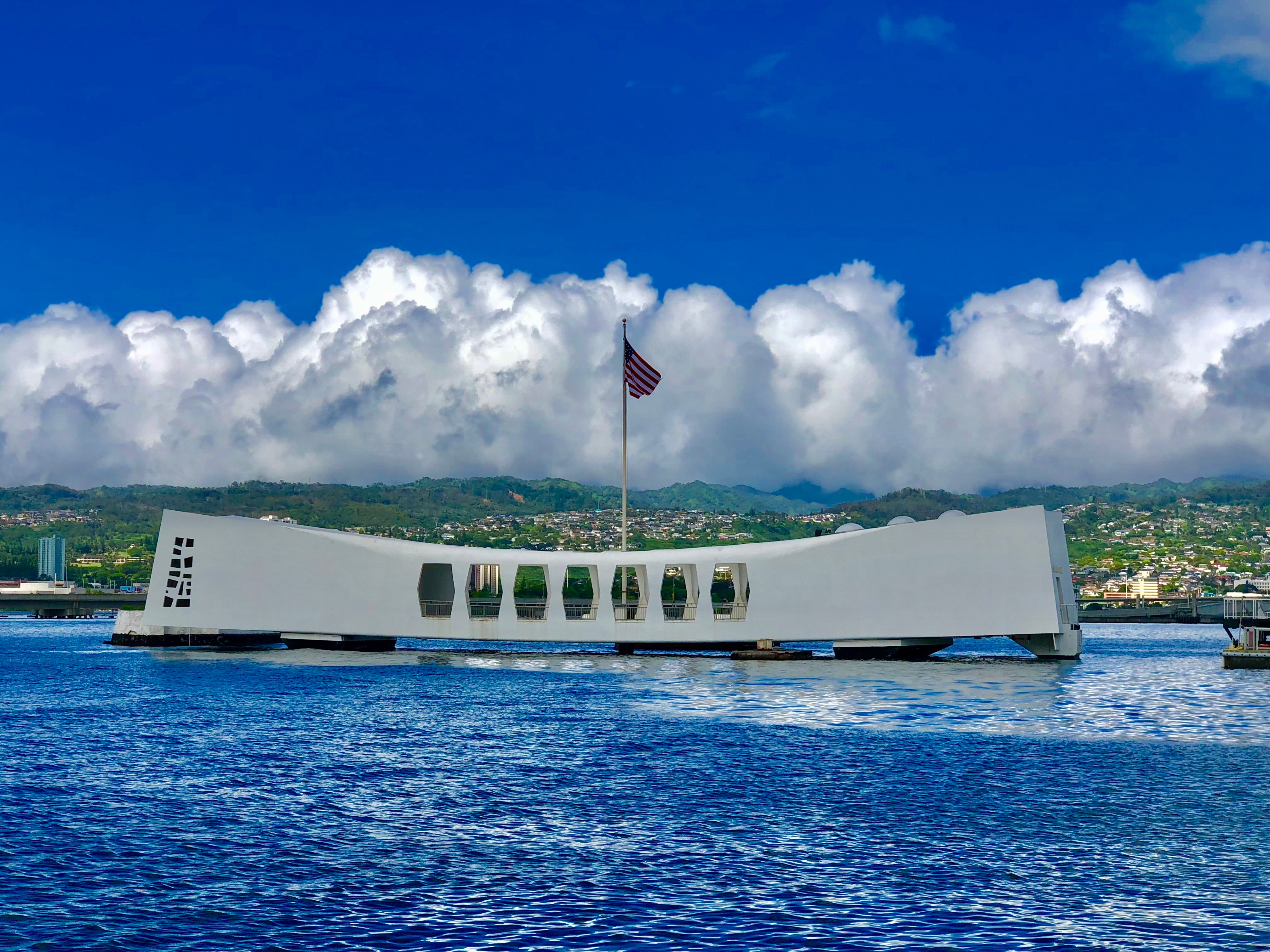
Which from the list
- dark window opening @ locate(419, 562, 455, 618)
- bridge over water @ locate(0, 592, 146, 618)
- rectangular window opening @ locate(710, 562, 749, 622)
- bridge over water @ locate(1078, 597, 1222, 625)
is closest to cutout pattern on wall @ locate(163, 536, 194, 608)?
dark window opening @ locate(419, 562, 455, 618)

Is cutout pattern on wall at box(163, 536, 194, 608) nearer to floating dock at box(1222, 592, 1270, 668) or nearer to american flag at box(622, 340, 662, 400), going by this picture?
american flag at box(622, 340, 662, 400)

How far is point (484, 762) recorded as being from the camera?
84.4ft

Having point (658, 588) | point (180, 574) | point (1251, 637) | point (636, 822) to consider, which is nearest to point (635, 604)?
point (658, 588)

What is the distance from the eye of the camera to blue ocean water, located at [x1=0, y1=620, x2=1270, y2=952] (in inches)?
537

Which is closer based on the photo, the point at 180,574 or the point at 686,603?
the point at 686,603

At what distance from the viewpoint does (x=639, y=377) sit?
54.1 metres

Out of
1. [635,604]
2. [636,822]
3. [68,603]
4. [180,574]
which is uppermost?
[68,603]

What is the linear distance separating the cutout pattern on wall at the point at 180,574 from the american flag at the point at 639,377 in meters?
23.7

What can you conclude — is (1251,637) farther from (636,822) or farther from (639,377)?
(636,822)

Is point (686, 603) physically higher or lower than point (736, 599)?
lower

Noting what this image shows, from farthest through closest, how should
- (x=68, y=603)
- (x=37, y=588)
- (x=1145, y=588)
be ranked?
(x=1145, y=588)
(x=37, y=588)
(x=68, y=603)

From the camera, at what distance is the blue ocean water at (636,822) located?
13648 millimetres

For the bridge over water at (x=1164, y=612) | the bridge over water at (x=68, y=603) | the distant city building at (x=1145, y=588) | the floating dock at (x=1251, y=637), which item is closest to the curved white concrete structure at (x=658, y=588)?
the floating dock at (x=1251, y=637)

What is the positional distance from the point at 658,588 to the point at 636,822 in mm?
36250
